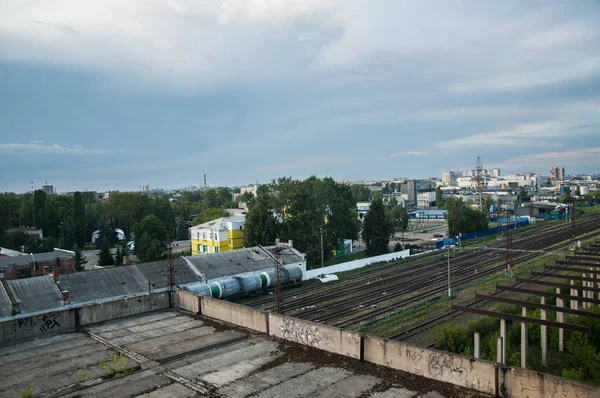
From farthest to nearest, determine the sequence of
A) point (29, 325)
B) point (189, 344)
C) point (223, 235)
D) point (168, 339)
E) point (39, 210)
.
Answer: point (39, 210) < point (223, 235) < point (29, 325) < point (168, 339) < point (189, 344)

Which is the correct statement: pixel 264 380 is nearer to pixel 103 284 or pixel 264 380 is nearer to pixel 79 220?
pixel 103 284

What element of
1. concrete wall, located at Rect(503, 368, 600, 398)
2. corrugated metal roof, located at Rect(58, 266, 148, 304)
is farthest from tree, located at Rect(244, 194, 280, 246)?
concrete wall, located at Rect(503, 368, 600, 398)

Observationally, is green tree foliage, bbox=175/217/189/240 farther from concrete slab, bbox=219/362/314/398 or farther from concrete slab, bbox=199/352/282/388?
concrete slab, bbox=219/362/314/398

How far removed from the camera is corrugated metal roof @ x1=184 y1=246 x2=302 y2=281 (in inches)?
1351

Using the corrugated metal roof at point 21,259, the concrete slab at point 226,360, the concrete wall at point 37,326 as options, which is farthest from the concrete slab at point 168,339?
the corrugated metal roof at point 21,259

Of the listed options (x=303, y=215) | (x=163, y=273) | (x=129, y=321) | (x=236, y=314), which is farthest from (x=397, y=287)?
(x=129, y=321)

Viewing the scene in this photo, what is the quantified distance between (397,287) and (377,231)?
60.8ft

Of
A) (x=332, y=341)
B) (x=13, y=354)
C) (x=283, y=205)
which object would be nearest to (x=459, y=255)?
(x=283, y=205)

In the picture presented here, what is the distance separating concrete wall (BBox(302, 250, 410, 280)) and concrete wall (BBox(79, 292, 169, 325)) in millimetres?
20237

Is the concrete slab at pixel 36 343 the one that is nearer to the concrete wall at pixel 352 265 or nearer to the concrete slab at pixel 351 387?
the concrete slab at pixel 351 387

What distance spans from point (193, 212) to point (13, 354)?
96.5 m

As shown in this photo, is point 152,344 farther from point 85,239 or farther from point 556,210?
point 556,210

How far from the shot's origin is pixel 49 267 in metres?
40.8

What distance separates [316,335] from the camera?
1438cm
